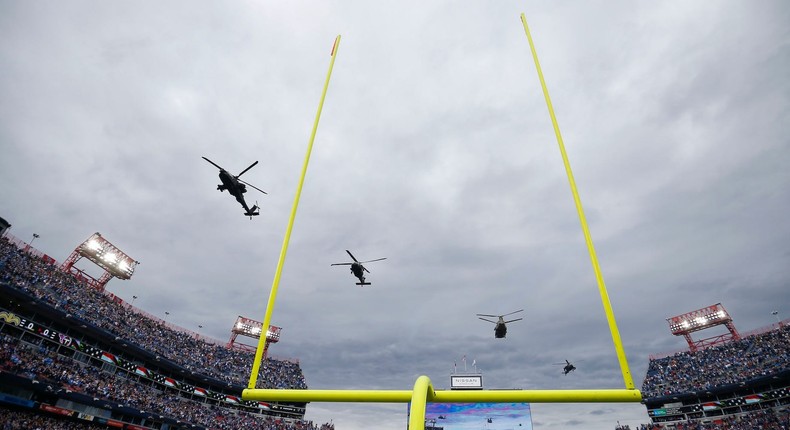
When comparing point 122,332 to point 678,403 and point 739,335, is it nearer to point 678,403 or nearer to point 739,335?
point 678,403

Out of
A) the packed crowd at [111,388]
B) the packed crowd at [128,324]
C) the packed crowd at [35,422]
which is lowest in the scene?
the packed crowd at [35,422]

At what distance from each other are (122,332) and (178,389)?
10.9 meters

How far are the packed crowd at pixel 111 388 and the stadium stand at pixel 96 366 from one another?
0.29ft

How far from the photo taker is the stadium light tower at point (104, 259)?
40.7 m

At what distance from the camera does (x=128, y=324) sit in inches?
1571

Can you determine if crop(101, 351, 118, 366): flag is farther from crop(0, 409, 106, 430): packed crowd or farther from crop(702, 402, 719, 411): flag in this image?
crop(702, 402, 719, 411): flag

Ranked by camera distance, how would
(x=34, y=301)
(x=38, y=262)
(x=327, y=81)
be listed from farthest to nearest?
(x=38, y=262)
(x=34, y=301)
(x=327, y=81)

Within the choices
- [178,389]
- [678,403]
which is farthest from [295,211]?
[678,403]

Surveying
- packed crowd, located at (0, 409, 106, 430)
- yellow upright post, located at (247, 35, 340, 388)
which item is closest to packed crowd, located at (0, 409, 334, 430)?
packed crowd, located at (0, 409, 106, 430)

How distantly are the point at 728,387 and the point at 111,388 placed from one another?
222 feet

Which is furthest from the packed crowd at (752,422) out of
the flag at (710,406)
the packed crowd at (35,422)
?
the packed crowd at (35,422)

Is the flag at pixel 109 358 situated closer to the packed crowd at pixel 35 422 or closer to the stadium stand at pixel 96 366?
the stadium stand at pixel 96 366

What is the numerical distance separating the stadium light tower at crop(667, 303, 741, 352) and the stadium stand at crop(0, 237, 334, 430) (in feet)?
189

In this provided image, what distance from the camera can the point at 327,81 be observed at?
675 cm
